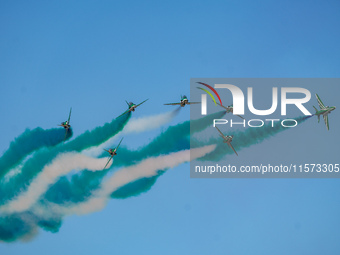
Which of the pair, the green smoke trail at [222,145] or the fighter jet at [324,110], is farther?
the fighter jet at [324,110]

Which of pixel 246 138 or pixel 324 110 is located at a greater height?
pixel 324 110

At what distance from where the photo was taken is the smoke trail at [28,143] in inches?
1335

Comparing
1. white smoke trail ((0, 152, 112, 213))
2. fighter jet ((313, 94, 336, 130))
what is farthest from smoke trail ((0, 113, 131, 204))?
fighter jet ((313, 94, 336, 130))

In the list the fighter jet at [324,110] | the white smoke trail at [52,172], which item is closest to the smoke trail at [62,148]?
the white smoke trail at [52,172]

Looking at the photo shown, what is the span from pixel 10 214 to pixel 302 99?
40942mm

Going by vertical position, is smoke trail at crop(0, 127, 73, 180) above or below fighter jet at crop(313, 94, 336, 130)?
below

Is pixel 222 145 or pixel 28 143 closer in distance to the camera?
pixel 28 143

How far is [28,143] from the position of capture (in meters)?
34.4

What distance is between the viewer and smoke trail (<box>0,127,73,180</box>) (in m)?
33.9

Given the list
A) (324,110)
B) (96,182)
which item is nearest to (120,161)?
(96,182)

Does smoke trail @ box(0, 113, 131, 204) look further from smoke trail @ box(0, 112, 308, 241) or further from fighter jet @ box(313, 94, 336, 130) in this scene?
fighter jet @ box(313, 94, 336, 130)

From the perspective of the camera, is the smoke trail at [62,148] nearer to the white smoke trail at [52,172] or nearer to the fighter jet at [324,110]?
the white smoke trail at [52,172]
